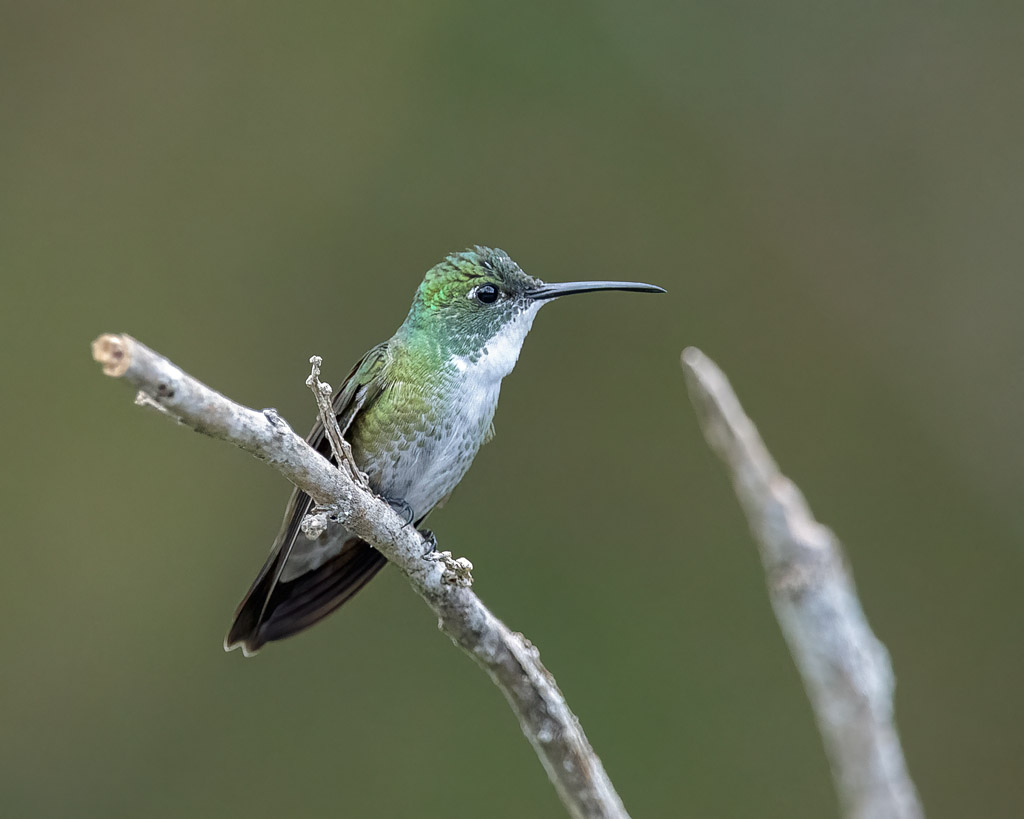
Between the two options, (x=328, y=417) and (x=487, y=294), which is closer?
(x=328, y=417)

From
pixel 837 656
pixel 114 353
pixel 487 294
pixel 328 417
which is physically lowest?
pixel 837 656

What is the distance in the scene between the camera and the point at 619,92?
16.8ft

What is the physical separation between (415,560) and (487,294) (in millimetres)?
855

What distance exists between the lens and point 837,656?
143 cm

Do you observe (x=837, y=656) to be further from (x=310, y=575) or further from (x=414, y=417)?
(x=310, y=575)

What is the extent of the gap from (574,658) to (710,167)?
7.73 feet

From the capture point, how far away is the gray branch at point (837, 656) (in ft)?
4.50

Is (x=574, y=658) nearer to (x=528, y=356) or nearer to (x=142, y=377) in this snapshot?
(x=528, y=356)

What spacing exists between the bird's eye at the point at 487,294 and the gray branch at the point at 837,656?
1456mm

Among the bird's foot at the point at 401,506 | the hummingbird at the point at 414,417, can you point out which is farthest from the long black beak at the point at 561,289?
the bird's foot at the point at 401,506

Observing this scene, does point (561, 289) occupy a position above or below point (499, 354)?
above

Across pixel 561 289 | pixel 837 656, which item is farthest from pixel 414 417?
pixel 837 656

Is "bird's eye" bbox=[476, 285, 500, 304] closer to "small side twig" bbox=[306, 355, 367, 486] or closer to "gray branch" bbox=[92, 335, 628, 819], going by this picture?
"gray branch" bbox=[92, 335, 628, 819]

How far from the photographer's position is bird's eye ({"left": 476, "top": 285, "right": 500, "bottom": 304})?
9.52 ft
